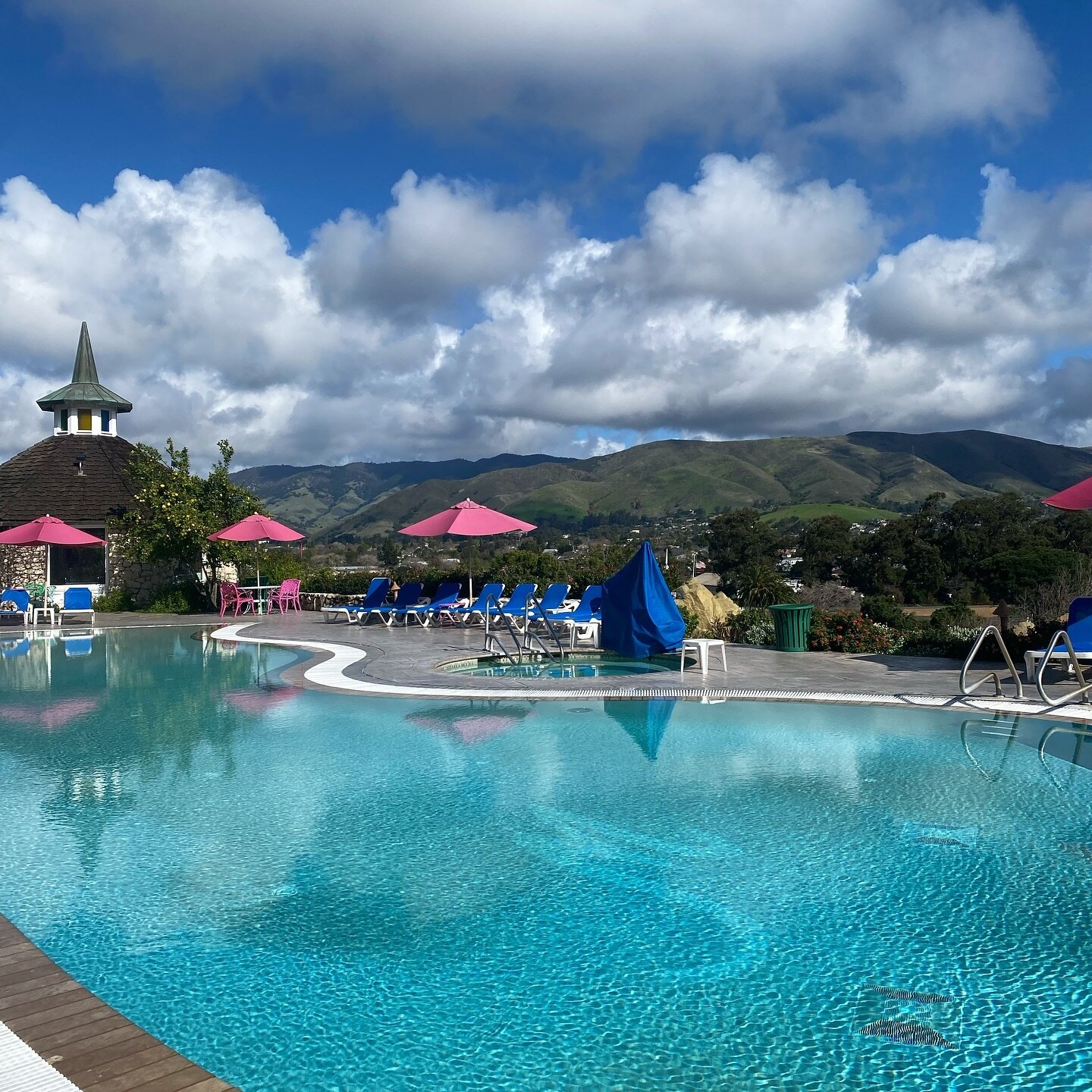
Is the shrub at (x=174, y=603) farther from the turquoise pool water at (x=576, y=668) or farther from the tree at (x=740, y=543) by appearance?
the tree at (x=740, y=543)

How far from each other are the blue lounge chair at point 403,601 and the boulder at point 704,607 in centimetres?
578

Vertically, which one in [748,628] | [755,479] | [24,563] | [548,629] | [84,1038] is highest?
[755,479]

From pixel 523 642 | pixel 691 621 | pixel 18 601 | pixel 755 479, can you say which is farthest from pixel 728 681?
pixel 755 479

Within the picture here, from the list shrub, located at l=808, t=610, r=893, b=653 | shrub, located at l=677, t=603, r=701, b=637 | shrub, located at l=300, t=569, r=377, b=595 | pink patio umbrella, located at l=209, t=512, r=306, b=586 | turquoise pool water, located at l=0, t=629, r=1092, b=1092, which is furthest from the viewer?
shrub, located at l=300, t=569, r=377, b=595

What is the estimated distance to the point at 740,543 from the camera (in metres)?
41.6

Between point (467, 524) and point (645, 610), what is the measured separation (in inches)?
195

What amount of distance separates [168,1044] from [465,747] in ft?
16.1

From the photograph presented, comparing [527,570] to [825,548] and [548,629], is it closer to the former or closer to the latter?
[548,629]

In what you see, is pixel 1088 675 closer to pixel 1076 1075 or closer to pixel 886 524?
pixel 1076 1075

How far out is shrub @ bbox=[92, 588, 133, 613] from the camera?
23500 mm

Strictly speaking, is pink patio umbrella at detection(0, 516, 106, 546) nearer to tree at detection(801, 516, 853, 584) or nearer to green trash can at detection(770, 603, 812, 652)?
green trash can at detection(770, 603, 812, 652)

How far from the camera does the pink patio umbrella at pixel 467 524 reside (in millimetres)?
16297

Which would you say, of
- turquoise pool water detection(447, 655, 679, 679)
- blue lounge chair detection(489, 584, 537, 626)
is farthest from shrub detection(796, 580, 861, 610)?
turquoise pool water detection(447, 655, 679, 679)

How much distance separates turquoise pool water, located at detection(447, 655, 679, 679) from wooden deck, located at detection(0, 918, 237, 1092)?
828cm
